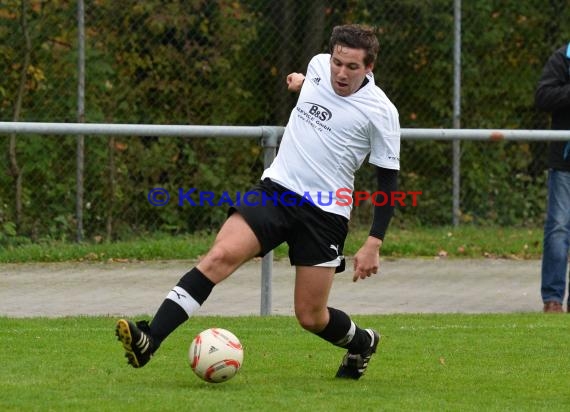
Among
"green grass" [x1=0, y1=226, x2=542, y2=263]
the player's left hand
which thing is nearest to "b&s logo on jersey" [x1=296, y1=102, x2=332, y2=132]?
the player's left hand

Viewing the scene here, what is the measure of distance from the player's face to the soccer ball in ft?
4.67

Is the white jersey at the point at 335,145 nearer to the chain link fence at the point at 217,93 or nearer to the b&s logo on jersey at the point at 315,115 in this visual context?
the b&s logo on jersey at the point at 315,115

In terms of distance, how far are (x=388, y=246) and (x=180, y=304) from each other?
718cm

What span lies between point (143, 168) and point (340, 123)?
6.68m

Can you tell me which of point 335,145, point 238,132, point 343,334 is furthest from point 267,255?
point 335,145

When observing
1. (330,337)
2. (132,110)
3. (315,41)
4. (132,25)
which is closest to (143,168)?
(132,110)

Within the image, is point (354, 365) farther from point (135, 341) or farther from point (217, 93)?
point (217, 93)

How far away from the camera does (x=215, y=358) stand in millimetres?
6758

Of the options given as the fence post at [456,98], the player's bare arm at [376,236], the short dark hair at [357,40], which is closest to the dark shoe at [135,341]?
the player's bare arm at [376,236]

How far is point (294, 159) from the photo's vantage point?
7078 mm

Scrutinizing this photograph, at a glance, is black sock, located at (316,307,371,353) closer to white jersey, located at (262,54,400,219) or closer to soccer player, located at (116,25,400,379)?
soccer player, located at (116,25,400,379)

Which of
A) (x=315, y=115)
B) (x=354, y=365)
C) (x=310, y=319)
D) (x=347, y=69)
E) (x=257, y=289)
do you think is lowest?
(x=257, y=289)

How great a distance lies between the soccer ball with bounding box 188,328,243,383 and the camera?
676 cm

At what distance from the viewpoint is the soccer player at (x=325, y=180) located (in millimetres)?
6938
